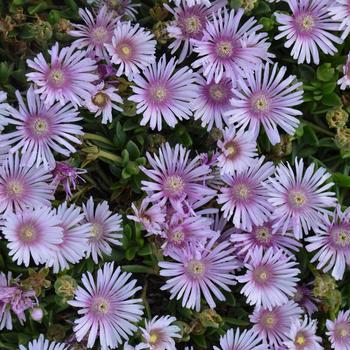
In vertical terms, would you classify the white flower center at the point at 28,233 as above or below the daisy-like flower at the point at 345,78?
below

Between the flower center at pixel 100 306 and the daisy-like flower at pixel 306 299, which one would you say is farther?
the daisy-like flower at pixel 306 299

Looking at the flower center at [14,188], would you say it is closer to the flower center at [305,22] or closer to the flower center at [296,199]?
the flower center at [296,199]

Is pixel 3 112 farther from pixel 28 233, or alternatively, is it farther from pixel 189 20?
pixel 189 20

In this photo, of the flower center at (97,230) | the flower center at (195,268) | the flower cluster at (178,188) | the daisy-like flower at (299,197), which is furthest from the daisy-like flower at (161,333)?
the daisy-like flower at (299,197)

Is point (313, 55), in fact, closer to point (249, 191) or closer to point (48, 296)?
point (249, 191)

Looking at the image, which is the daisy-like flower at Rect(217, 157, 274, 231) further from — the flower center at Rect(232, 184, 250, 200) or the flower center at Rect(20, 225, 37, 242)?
the flower center at Rect(20, 225, 37, 242)

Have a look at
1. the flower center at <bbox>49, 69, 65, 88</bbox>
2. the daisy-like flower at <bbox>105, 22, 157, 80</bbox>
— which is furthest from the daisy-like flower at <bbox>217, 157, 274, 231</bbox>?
the flower center at <bbox>49, 69, 65, 88</bbox>
